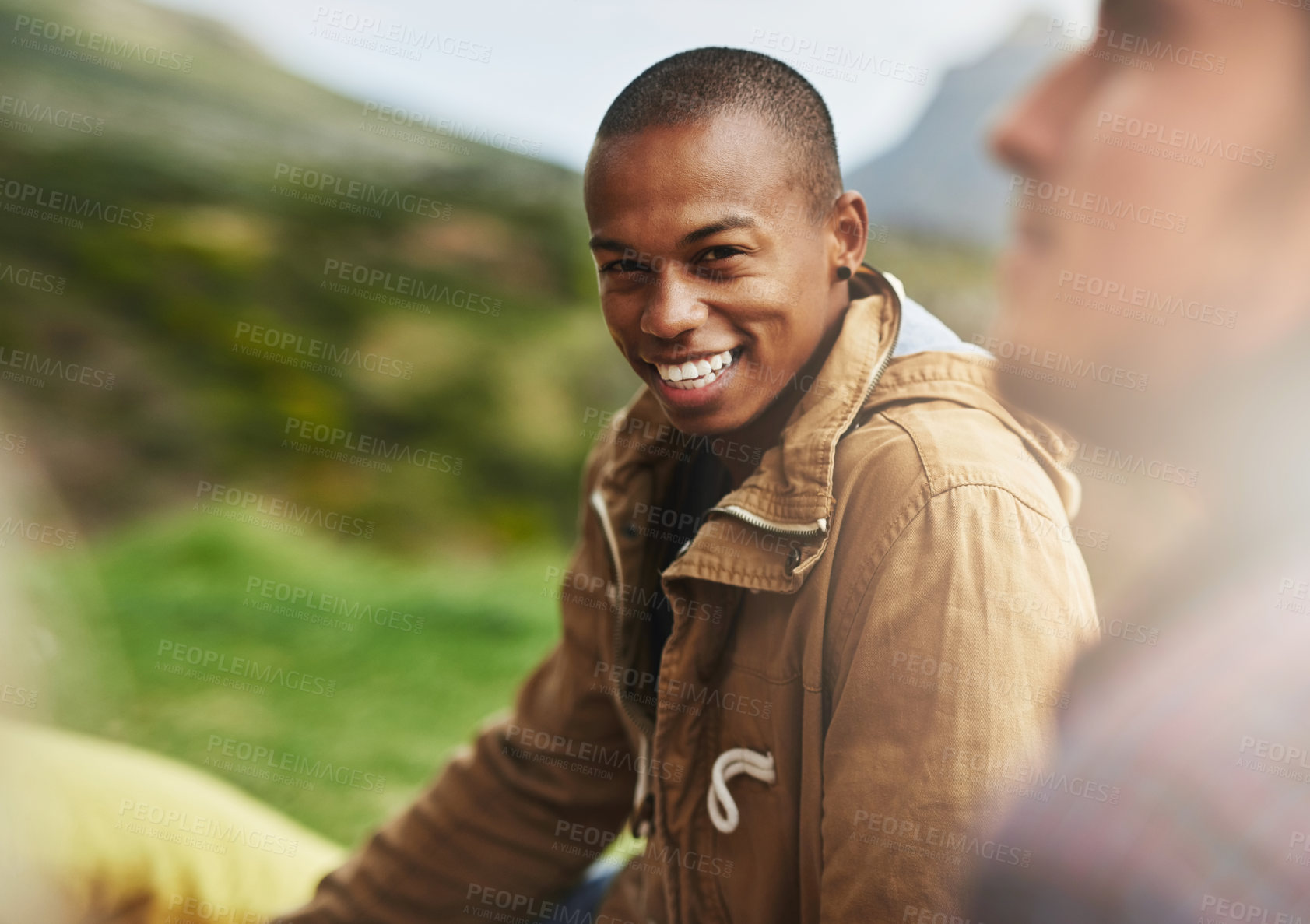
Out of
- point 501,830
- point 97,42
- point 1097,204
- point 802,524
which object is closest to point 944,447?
point 802,524

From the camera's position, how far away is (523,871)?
1763mm

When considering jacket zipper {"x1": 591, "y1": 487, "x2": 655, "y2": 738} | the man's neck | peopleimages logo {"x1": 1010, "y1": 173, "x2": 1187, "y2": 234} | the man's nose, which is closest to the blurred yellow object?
jacket zipper {"x1": 591, "y1": 487, "x2": 655, "y2": 738}

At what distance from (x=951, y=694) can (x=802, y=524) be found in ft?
0.81

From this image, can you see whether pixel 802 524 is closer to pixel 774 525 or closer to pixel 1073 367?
pixel 774 525

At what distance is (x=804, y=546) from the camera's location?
1082 millimetres

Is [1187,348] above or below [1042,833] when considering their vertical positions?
above

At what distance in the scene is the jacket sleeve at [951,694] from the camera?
3.10 feet

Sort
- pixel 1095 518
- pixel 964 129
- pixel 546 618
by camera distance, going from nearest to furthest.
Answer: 1. pixel 1095 518
2. pixel 964 129
3. pixel 546 618

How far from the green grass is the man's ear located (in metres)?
2.26

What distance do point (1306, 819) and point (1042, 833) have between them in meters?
0.22

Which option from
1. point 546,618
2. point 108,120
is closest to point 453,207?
point 108,120

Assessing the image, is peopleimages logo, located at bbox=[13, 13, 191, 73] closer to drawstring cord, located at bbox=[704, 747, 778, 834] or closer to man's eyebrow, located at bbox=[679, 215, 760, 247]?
man's eyebrow, located at bbox=[679, 215, 760, 247]

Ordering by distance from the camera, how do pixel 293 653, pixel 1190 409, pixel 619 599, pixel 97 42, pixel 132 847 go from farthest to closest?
pixel 97 42
pixel 293 653
pixel 132 847
pixel 619 599
pixel 1190 409

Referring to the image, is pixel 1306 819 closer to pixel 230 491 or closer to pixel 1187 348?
pixel 1187 348
